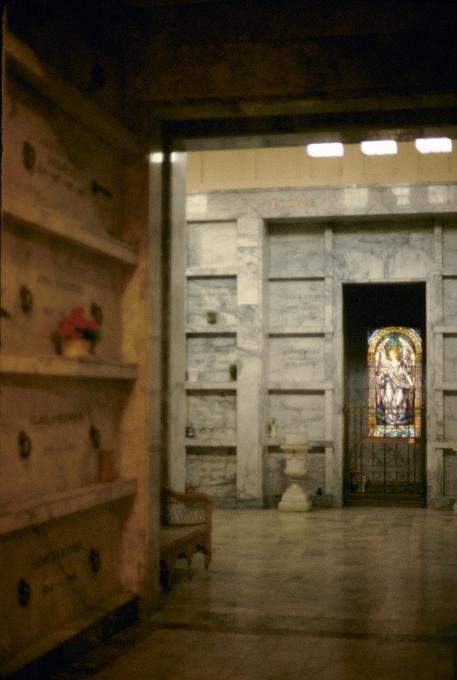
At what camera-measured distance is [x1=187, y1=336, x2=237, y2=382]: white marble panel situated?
37.1 feet

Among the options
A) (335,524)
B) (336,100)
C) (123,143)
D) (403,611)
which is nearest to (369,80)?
(336,100)

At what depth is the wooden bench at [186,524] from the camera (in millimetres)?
6012

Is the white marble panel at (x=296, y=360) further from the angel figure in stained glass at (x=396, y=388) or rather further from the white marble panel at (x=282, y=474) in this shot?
the angel figure in stained glass at (x=396, y=388)

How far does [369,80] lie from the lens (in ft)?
16.5

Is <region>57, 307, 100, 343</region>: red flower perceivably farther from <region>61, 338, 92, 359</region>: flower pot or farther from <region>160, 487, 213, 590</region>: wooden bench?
<region>160, 487, 213, 590</region>: wooden bench

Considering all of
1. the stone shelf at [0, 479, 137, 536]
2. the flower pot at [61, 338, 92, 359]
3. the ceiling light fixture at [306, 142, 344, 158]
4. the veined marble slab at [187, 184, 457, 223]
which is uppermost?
the ceiling light fixture at [306, 142, 344, 158]

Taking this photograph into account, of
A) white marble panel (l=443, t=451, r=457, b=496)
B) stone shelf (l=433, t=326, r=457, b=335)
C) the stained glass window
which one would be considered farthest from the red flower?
the stained glass window

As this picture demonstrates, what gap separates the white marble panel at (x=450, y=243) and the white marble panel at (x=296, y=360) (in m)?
1.75

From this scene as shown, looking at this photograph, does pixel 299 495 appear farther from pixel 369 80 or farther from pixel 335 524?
pixel 369 80

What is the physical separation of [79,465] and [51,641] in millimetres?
899

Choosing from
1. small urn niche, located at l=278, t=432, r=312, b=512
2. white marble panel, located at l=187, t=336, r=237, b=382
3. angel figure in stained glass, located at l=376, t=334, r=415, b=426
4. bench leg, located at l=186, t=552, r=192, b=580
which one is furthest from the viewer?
angel figure in stained glass, located at l=376, t=334, r=415, b=426

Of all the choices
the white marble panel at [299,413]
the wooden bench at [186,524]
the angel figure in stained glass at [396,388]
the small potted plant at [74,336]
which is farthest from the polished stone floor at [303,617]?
the angel figure in stained glass at [396,388]

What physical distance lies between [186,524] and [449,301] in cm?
560

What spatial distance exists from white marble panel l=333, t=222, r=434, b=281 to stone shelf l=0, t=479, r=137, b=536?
21.9 feet
